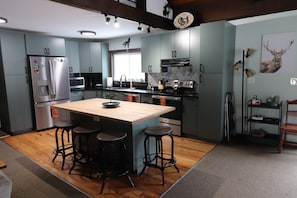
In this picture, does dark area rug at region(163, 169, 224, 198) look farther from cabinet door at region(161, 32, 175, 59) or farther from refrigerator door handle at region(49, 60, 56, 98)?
refrigerator door handle at region(49, 60, 56, 98)

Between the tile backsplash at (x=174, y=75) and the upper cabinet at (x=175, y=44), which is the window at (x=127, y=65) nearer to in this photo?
the tile backsplash at (x=174, y=75)

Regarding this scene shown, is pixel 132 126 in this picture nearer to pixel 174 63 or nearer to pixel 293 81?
pixel 174 63

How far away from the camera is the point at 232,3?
3.77 m

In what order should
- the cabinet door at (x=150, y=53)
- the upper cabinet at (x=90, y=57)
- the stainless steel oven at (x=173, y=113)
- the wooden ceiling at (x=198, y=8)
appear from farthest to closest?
the upper cabinet at (x=90, y=57) → the cabinet door at (x=150, y=53) → the stainless steel oven at (x=173, y=113) → the wooden ceiling at (x=198, y=8)

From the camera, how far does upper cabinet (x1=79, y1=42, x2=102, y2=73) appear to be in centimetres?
582

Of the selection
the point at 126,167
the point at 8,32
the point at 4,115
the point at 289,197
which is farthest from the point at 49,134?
the point at 289,197

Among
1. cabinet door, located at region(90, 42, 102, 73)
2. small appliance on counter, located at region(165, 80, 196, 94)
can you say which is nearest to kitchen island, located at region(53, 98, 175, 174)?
small appliance on counter, located at region(165, 80, 196, 94)

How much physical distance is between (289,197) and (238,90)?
237 cm

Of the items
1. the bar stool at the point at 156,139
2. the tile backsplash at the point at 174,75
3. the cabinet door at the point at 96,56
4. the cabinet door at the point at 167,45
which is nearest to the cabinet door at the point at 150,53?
Answer: the cabinet door at the point at 167,45

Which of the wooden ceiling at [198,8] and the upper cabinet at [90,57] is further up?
the wooden ceiling at [198,8]

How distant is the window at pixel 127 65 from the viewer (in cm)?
559

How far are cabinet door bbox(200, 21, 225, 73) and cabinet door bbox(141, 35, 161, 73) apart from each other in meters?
1.21

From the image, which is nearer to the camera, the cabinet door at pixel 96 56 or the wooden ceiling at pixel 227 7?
the wooden ceiling at pixel 227 7

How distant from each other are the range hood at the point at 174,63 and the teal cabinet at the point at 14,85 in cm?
316
